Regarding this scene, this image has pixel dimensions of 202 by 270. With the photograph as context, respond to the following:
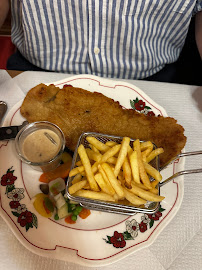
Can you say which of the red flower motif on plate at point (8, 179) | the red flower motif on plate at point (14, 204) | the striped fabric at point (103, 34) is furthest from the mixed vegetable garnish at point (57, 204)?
the striped fabric at point (103, 34)

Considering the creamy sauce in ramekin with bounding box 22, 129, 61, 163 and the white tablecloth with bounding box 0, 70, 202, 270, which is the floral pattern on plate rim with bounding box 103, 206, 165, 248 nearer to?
the white tablecloth with bounding box 0, 70, 202, 270

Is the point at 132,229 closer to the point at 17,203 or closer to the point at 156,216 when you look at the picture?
the point at 156,216

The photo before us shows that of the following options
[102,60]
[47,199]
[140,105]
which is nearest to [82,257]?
[47,199]

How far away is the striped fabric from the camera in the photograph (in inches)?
74.7

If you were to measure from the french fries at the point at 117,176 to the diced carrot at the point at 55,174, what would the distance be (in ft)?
0.81

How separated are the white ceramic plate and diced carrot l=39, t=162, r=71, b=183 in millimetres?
54

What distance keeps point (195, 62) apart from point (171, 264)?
2.06 metres

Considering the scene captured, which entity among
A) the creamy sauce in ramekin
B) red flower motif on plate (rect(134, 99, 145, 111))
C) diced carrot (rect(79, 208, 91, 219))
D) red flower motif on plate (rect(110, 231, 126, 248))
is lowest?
diced carrot (rect(79, 208, 91, 219))

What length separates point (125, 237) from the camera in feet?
5.47

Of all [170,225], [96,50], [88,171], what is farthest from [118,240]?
[96,50]

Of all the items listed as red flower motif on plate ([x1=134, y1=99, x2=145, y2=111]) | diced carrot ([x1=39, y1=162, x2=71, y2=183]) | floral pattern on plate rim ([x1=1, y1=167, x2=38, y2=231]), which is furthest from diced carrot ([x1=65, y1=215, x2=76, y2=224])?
red flower motif on plate ([x1=134, y1=99, x2=145, y2=111])

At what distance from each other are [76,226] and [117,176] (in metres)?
0.49

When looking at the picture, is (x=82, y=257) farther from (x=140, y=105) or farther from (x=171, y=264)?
(x=140, y=105)

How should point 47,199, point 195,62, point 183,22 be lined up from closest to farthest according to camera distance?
point 47,199
point 183,22
point 195,62
